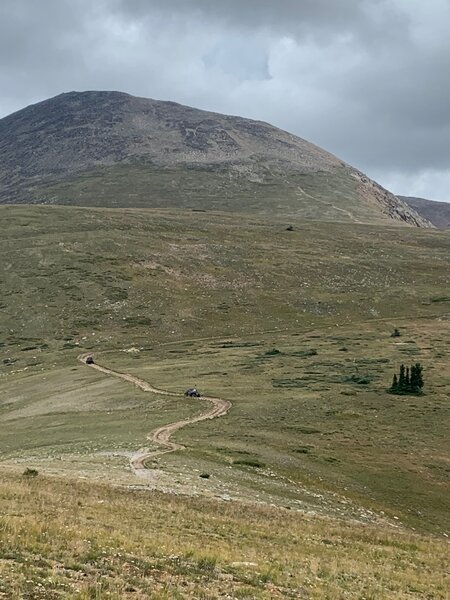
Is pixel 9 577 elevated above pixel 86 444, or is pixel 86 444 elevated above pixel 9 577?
pixel 9 577

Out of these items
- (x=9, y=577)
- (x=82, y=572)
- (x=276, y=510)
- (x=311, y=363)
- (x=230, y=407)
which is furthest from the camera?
(x=311, y=363)

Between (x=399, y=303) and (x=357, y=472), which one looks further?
(x=399, y=303)

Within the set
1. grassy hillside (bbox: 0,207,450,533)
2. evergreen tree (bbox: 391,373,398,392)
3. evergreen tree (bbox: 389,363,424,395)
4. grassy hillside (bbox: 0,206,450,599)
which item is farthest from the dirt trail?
evergreen tree (bbox: 389,363,424,395)

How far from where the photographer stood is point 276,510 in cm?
3262

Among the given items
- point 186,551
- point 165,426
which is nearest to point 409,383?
point 165,426

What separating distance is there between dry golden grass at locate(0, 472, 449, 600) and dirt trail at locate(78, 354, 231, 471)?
10561 millimetres

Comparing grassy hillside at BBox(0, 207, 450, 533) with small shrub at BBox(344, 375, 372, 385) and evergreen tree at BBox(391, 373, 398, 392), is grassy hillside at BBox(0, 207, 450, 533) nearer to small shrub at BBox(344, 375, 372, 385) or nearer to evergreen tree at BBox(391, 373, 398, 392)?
small shrub at BBox(344, 375, 372, 385)

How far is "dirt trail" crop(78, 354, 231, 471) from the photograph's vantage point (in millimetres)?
42219

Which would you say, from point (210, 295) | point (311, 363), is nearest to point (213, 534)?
point (311, 363)

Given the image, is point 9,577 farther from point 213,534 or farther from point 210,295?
point 210,295

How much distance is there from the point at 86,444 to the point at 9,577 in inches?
1356

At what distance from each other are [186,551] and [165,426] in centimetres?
3519

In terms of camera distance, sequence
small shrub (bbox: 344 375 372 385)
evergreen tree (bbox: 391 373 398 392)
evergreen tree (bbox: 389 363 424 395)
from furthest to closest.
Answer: small shrub (bbox: 344 375 372 385), evergreen tree (bbox: 391 373 398 392), evergreen tree (bbox: 389 363 424 395)

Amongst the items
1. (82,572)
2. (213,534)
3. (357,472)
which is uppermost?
(82,572)
